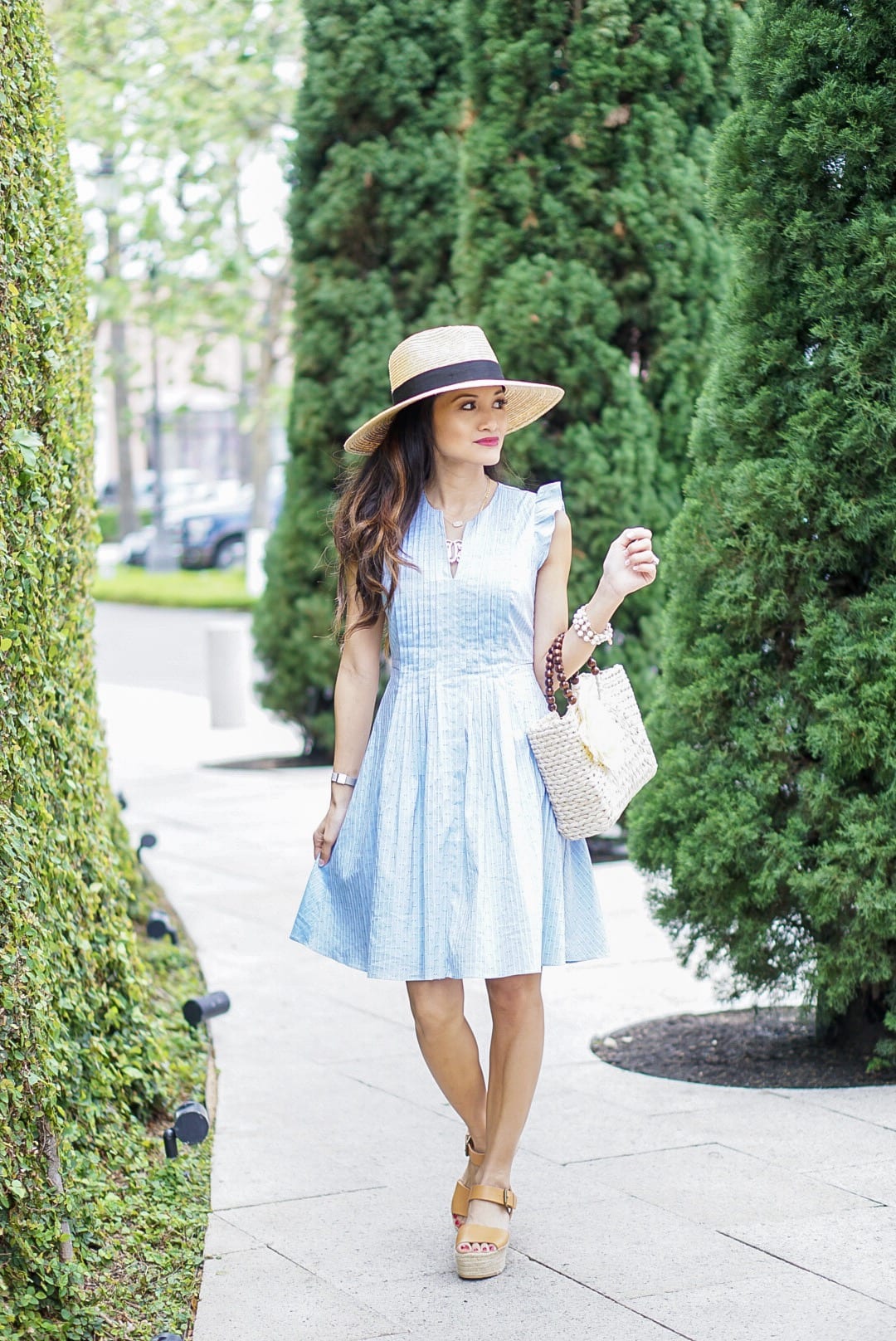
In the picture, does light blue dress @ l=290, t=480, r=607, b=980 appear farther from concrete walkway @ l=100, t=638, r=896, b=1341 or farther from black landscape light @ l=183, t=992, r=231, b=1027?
black landscape light @ l=183, t=992, r=231, b=1027

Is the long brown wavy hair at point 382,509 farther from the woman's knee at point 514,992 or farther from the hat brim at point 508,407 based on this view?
the woman's knee at point 514,992

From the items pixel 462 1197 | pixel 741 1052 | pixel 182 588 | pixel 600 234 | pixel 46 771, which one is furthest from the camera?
pixel 182 588

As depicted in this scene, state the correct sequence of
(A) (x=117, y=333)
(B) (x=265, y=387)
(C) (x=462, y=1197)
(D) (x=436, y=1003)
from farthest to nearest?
(A) (x=117, y=333) → (B) (x=265, y=387) → (C) (x=462, y=1197) → (D) (x=436, y=1003)

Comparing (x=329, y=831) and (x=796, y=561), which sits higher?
(x=796, y=561)

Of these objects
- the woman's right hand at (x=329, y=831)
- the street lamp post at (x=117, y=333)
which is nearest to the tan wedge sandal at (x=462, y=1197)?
the woman's right hand at (x=329, y=831)

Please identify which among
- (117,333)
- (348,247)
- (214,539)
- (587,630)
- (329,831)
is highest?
(117,333)

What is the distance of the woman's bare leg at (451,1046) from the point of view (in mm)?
3529

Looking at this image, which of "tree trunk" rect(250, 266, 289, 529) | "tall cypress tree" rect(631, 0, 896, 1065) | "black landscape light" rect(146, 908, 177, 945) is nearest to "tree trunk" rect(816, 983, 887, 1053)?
"tall cypress tree" rect(631, 0, 896, 1065)

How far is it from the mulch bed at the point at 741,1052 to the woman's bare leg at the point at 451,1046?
4.16 ft

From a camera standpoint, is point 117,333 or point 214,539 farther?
point 214,539

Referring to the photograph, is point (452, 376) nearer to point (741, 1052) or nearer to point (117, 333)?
point (741, 1052)

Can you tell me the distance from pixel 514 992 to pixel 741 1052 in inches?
66.6

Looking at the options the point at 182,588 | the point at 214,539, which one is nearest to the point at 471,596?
the point at 182,588

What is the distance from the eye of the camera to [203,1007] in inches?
200
